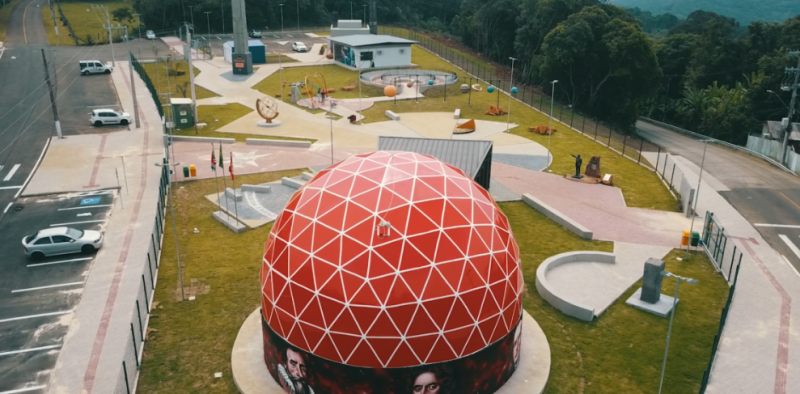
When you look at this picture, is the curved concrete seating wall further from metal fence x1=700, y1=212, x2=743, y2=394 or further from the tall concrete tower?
the tall concrete tower

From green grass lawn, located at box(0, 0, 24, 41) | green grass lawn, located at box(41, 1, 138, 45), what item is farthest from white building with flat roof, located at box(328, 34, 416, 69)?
green grass lawn, located at box(0, 0, 24, 41)

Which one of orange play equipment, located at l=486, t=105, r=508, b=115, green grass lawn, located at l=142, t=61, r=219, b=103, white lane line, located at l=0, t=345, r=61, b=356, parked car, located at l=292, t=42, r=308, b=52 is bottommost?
white lane line, located at l=0, t=345, r=61, b=356

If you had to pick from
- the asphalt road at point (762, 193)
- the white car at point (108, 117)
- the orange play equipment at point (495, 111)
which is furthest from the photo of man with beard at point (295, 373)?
the orange play equipment at point (495, 111)

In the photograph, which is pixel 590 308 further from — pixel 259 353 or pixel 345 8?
pixel 345 8

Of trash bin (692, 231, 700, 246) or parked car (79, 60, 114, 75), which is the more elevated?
parked car (79, 60, 114, 75)

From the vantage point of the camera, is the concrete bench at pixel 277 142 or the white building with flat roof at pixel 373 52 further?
the white building with flat roof at pixel 373 52

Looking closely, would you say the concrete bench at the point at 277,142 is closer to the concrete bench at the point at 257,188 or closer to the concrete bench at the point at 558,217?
the concrete bench at the point at 257,188

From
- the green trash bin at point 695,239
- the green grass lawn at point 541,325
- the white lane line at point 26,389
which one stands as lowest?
the white lane line at point 26,389
